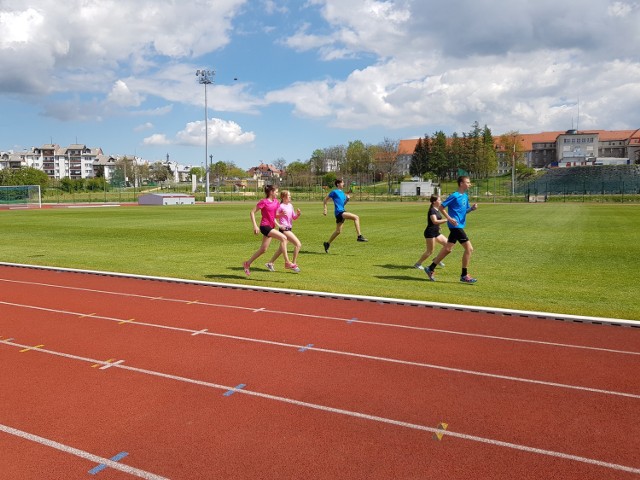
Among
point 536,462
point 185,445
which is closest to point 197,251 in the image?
point 185,445

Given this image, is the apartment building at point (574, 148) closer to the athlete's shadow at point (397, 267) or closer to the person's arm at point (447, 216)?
the athlete's shadow at point (397, 267)

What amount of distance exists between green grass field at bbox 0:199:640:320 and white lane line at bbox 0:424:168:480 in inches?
239

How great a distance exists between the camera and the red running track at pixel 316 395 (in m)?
3.68

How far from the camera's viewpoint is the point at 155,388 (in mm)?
5066

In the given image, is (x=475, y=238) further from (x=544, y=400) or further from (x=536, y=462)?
(x=536, y=462)

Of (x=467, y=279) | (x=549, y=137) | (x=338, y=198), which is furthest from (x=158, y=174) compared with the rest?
(x=467, y=279)

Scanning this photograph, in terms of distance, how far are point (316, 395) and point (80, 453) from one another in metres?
2.06

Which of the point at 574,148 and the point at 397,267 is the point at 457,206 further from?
the point at 574,148

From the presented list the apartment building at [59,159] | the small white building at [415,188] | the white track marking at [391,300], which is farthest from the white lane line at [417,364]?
the apartment building at [59,159]

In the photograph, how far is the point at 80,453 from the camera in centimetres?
382

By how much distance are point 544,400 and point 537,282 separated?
246 inches

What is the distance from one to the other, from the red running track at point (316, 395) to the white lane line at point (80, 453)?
0.6 inches

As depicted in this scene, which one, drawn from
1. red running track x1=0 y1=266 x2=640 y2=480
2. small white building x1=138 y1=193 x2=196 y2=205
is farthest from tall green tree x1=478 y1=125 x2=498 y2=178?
red running track x1=0 y1=266 x2=640 y2=480

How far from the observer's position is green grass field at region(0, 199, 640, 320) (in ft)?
→ 30.5
